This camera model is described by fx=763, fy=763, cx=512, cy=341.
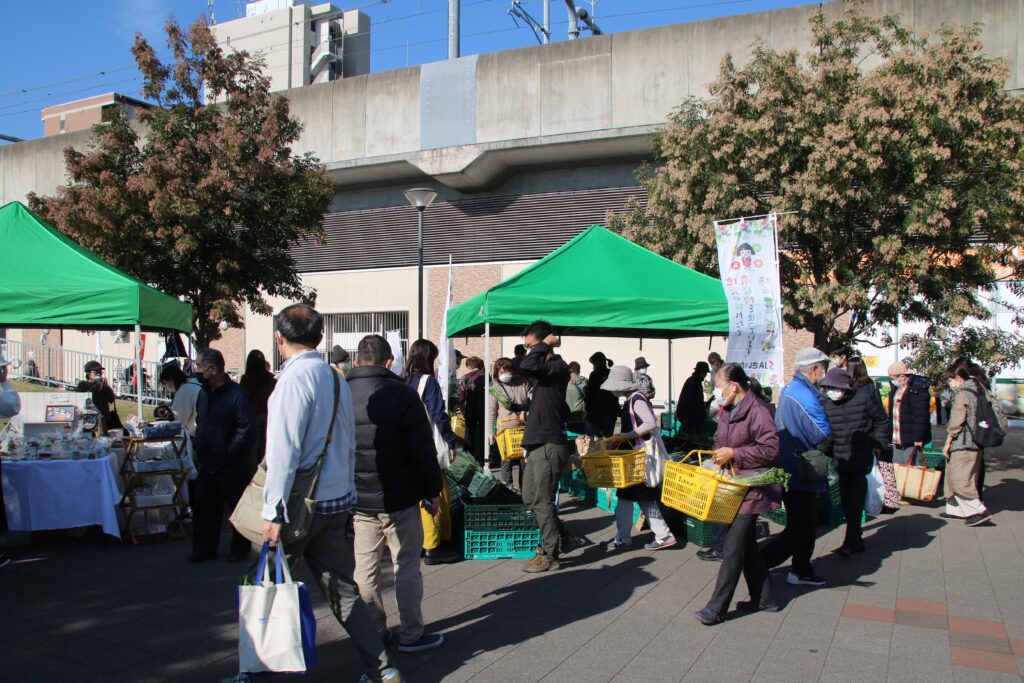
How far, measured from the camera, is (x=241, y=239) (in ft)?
43.9

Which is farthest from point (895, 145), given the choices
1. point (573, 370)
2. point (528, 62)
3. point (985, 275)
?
point (528, 62)

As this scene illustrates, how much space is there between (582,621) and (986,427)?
5399 mm

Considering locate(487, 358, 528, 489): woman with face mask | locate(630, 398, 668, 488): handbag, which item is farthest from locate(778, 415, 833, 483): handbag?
locate(487, 358, 528, 489): woman with face mask

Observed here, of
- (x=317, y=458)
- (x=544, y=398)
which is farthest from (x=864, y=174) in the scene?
(x=317, y=458)

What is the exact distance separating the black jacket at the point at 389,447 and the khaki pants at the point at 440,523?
6.57 ft

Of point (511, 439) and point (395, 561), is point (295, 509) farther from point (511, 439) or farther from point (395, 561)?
point (511, 439)

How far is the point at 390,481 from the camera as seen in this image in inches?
162

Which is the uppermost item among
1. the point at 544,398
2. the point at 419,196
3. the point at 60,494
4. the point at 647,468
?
the point at 419,196

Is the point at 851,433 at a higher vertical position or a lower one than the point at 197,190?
lower

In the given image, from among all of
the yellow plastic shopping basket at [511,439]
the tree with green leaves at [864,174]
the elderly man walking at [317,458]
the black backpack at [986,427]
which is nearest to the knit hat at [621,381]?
the yellow plastic shopping basket at [511,439]

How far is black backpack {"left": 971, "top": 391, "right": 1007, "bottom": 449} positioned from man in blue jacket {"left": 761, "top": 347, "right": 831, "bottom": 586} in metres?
3.34

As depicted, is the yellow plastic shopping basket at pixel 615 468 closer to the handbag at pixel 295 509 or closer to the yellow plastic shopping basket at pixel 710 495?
the yellow plastic shopping basket at pixel 710 495

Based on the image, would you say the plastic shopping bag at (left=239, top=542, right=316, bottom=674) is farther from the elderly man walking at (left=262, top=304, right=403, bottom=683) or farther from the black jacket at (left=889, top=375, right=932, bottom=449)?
the black jacket at (left=889, top=375, right=932, bottom=449)

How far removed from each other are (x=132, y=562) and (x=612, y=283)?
16.6 ft
